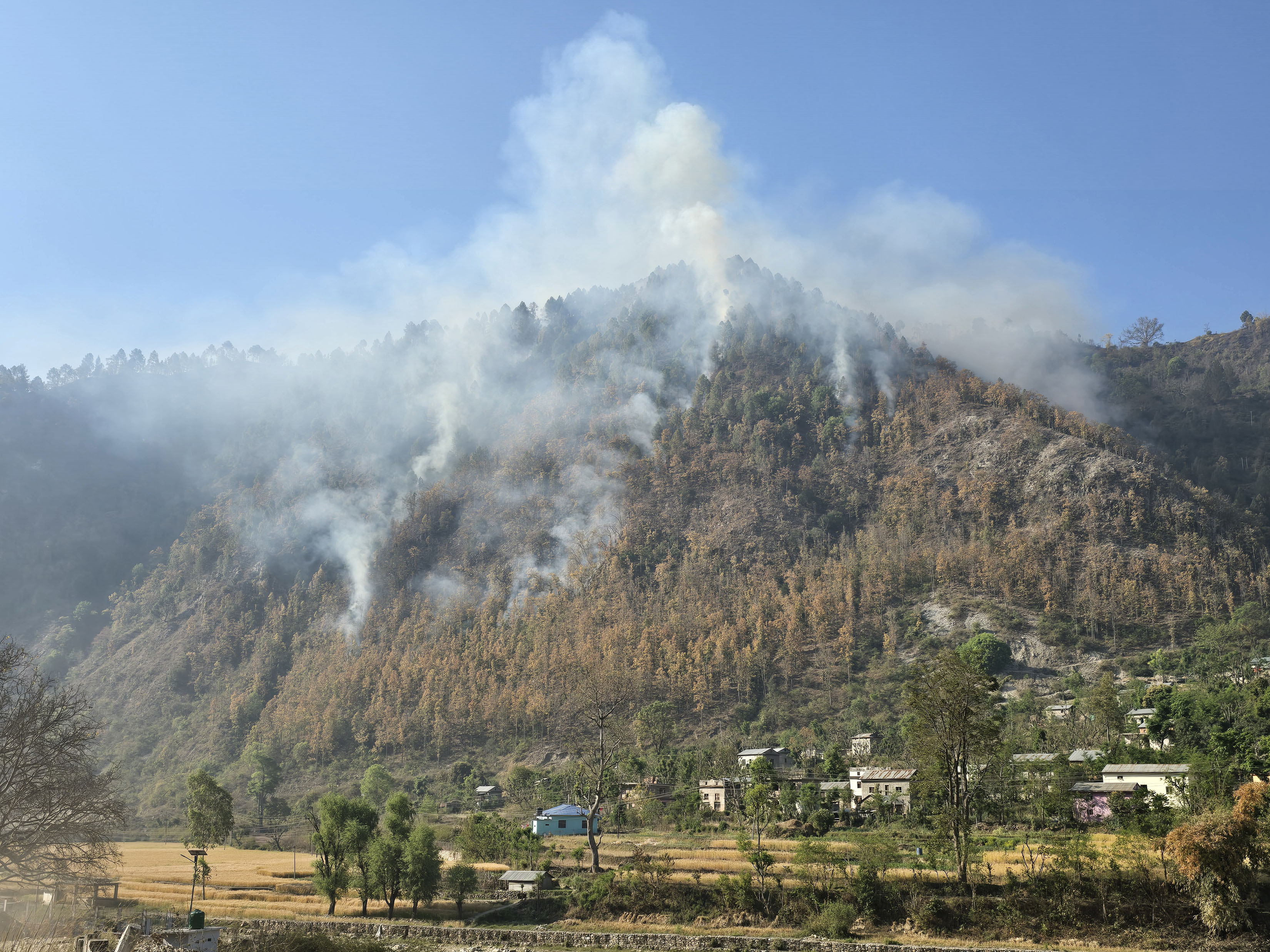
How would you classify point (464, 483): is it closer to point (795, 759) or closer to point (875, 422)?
point (875, 422)

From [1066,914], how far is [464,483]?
142 metres

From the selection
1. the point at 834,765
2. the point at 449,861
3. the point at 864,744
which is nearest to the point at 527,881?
the point at 449,861

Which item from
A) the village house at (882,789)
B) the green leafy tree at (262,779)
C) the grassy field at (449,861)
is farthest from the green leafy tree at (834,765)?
the green leafy tree at (262,779)

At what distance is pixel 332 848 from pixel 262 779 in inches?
2210

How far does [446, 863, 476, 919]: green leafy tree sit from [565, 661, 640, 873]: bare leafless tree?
275 inches

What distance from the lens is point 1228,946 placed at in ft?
116

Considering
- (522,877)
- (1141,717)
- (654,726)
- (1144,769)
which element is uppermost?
(1141,717)

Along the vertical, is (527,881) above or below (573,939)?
above

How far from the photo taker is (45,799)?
25969mm

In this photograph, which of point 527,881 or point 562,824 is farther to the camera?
point 562,824

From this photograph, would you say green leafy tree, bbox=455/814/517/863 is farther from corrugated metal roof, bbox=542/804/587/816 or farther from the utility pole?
the utility pole

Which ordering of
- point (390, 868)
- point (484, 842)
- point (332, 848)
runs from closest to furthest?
point (390, 868)
point (332, 848)
point (484, 842)

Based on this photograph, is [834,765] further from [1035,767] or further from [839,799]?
[1035,767]

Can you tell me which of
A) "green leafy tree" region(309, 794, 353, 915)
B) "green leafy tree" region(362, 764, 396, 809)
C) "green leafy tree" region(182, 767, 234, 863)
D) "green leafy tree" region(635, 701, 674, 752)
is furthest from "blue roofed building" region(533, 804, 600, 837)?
"green leafy tree" region(362, 764, 396, 809)
